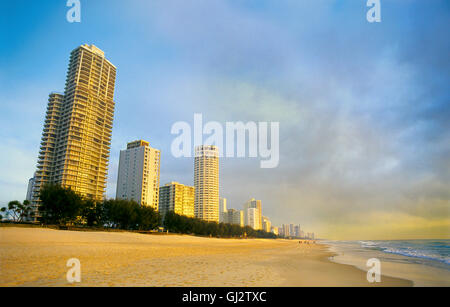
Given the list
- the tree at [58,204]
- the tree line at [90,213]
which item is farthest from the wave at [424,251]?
the tree at [58,204]

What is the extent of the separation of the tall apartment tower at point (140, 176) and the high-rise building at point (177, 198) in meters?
32.6

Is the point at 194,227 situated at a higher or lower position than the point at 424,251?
lower

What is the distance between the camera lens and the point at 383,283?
11.2 m

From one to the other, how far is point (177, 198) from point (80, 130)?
286 ft

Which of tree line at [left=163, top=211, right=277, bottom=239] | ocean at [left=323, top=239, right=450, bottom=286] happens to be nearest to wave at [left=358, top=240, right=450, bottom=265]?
ocean at [left=323, top=239, right=450, bottom=286]

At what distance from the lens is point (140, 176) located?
136625 millimetres

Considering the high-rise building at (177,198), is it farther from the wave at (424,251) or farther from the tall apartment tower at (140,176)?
the wave at (424,251)

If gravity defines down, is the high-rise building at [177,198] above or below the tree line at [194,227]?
above

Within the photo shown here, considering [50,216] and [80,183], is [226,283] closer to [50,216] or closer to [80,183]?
[50,216]

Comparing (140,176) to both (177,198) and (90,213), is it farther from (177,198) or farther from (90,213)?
(90,213)

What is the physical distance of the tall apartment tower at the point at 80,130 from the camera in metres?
96.2

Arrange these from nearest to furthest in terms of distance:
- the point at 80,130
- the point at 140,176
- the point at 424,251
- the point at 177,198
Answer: the point at 424,251 < the point at 80,130 < the point at 140,176 < the point at 177,198

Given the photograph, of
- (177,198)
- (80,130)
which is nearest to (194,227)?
(80,130)
